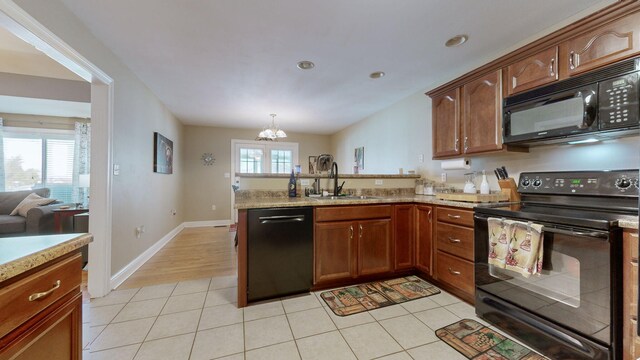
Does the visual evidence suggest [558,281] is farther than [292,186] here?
No

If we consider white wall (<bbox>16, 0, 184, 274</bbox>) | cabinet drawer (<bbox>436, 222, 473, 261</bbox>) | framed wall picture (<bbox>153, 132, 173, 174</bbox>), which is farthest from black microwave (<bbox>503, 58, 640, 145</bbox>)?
framed wall picture (<bbox>153, 132, 173, 174</bbox>)

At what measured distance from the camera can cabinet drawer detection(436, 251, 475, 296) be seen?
1.99 metres

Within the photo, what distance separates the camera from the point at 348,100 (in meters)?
3.96

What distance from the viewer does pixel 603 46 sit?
4.99ft

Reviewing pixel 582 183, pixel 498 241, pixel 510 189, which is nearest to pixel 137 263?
→ pixel 498 241

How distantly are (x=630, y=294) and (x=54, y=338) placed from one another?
248cm

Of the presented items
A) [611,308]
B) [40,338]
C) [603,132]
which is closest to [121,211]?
[40,338]

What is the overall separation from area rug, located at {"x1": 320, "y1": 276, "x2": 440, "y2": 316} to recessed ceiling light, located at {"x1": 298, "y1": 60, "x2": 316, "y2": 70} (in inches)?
94.3

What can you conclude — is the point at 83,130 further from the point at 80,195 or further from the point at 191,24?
the point at 191,24

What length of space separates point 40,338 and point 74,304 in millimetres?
168

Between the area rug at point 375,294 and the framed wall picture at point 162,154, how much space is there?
3233mm

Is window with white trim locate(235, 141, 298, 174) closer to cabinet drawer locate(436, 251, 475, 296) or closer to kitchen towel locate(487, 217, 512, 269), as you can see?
cabinet drawer locate(436, 251, 475, 296)

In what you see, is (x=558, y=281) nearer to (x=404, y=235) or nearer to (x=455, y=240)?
(x=455, y=240)

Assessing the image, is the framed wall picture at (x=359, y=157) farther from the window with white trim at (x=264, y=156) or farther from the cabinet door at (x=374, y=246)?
the cabinet door at (x=374, y=246)
